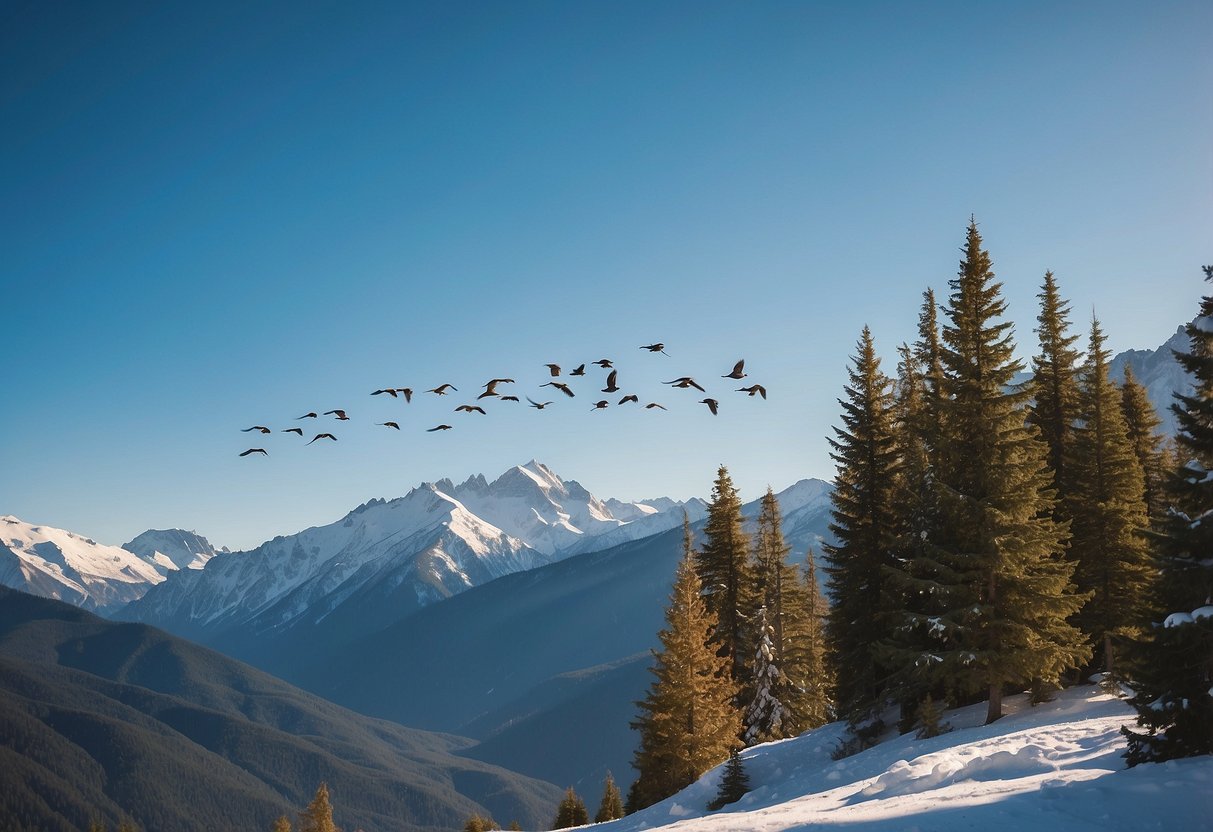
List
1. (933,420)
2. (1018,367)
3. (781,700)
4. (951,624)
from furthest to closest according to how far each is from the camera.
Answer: (781,700) < (933,420) < (1018,367) < (951,624)

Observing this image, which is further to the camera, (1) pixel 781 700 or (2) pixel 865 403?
(1) pixel 781 700

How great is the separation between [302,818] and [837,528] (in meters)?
54.0

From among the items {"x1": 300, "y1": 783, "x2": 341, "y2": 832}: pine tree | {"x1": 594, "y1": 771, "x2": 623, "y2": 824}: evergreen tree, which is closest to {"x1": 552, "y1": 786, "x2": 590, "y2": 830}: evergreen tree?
{"x1": 594, "y1": 771, "x2": 623, "y2": 824}: evergreen tree

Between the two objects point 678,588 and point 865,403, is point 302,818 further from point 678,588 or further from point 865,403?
point 865,403

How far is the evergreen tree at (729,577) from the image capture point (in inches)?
1610

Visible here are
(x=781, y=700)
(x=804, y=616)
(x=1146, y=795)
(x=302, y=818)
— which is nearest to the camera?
(x=1146, y=795)

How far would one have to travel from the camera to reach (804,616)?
45.6m

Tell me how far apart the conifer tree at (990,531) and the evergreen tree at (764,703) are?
47.3ft

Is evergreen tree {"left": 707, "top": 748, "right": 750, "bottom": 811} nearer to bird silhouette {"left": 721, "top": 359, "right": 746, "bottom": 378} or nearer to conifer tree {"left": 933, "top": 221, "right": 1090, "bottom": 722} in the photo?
conifer tree {"left": 933, "top": 221, "right": 1090, "bottom": 722}

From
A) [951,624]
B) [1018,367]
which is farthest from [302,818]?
[1018,367]

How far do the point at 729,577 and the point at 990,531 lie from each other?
18211 mm

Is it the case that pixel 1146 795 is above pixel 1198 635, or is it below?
below

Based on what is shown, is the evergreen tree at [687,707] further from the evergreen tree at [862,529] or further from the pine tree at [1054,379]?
the pine tree at [1054,379]

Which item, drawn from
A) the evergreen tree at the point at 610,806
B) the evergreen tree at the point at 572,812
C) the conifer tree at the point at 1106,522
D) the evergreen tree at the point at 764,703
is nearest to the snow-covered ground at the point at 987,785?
the conifer tree at the point at 1106,522
